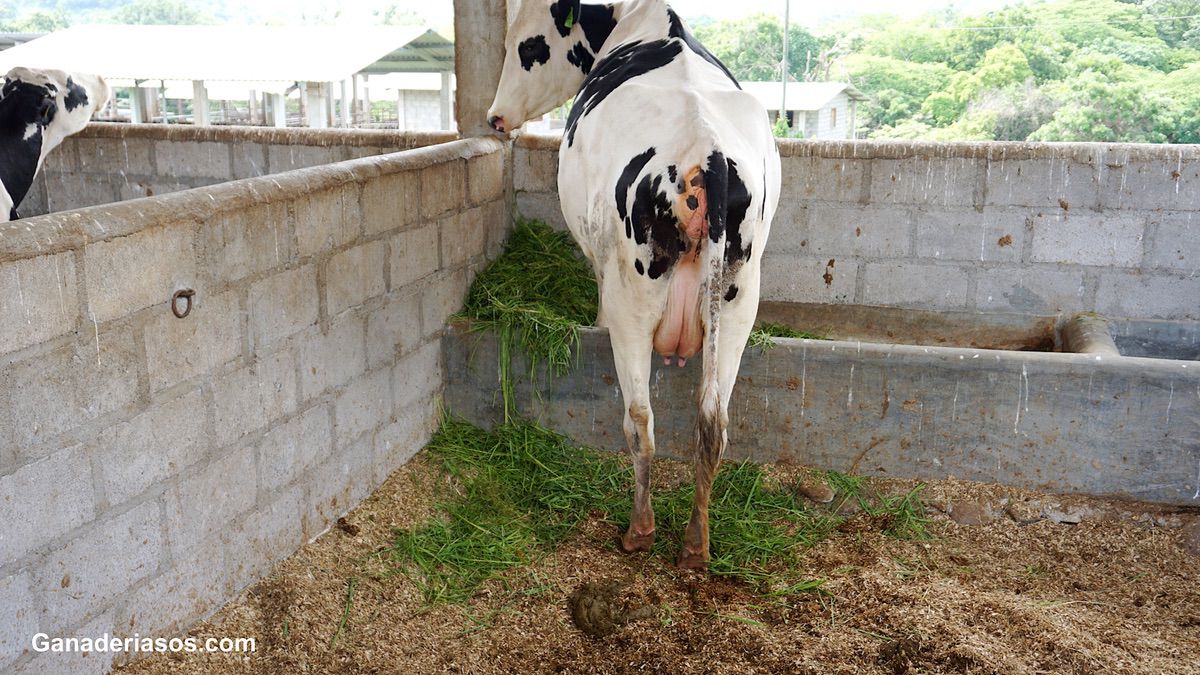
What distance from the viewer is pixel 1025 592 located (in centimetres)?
312

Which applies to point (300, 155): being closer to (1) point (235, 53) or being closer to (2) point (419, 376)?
(2) point (419, 376)

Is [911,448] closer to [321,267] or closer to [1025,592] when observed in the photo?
[1025,592]

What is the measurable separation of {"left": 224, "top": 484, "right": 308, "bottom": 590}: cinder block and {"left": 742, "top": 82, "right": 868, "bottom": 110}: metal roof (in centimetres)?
966

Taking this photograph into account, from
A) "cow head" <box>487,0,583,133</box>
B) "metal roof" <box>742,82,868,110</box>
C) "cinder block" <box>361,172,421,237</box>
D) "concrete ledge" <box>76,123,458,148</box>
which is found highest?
"metal roof" <box>742,82,868,110</box>

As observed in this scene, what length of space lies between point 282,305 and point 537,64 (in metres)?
1.89

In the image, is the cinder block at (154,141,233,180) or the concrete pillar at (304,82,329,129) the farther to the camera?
the concrete pillar at (304,82,329,129)

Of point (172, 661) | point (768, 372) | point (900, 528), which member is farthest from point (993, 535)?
point (172, 661)

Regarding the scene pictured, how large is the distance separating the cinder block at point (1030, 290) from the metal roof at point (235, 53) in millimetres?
13825

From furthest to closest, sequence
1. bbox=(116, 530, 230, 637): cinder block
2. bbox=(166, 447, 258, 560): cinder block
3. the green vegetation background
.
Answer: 1. the green vegetation background
2. bbox=(166, 447, 258, 560): cinder block
3. bbox=(116, 530, 230, 637): cinder block

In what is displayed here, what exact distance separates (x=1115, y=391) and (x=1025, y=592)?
888mm

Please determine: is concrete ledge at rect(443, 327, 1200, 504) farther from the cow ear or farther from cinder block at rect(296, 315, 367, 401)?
the cow ear

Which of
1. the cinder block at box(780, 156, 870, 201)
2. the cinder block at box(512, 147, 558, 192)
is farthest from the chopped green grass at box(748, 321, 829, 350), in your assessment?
the cinder block at box(512, 147, 558, 192)

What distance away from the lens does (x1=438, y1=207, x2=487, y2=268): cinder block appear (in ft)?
13.2

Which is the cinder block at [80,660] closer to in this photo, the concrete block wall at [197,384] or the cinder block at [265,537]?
the concrete block wall at [197,384]
